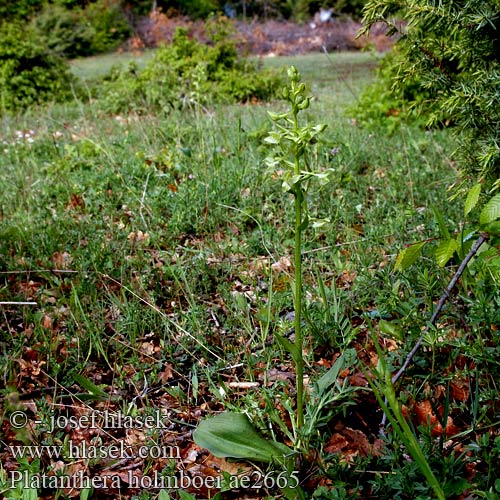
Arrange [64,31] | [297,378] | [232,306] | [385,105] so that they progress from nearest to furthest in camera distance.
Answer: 1. [297,378]
2. [232,306]
3. [385,105]
4. [64,31]

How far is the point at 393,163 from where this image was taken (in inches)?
153

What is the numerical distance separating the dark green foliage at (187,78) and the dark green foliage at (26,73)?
0.81 meters

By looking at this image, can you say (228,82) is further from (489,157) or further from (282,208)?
(489,157)

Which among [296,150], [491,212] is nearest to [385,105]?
[491,212]

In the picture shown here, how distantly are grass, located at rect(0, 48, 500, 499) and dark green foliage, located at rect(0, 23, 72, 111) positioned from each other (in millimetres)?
5187

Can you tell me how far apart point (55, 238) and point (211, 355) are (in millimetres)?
1329

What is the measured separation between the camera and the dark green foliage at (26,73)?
8531 millimetres

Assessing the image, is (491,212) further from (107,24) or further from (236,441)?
(107,24)

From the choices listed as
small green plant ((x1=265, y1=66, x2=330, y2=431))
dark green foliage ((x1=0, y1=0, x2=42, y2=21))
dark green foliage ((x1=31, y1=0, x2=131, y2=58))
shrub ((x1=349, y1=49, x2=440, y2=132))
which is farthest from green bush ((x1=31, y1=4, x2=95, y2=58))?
small green plant ((x1=265, y1=66, x2=330, y2=431))

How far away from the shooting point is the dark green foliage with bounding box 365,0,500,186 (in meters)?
2.06

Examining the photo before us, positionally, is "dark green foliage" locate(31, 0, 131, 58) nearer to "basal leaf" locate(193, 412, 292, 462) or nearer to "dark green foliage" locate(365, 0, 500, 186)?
"dark green foliage" locate(365, 0, 500, 186)

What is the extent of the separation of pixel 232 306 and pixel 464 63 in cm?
143

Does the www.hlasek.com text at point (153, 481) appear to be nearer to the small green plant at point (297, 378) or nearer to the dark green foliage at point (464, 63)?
the small green plant at point (297, 378)

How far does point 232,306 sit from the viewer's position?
2297 mm
